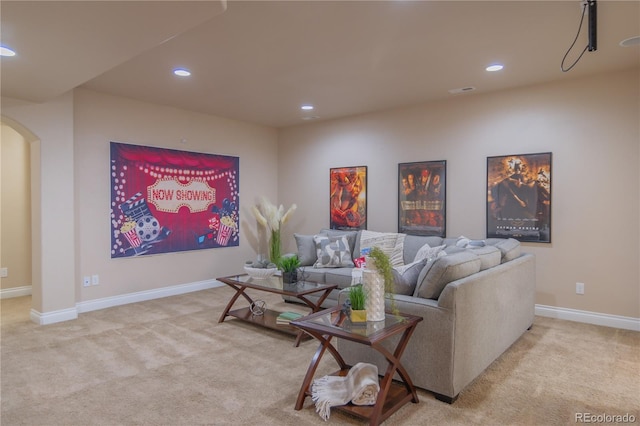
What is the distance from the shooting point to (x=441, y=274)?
262 cm

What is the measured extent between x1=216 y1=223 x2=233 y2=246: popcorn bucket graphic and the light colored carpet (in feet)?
6.64

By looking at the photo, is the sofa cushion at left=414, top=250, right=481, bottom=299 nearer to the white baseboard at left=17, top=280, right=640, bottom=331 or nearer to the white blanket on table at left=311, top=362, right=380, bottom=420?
the white blanket on table at left=311, top=362, right=380, bottom=420

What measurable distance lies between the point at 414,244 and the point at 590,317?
1.97 meters

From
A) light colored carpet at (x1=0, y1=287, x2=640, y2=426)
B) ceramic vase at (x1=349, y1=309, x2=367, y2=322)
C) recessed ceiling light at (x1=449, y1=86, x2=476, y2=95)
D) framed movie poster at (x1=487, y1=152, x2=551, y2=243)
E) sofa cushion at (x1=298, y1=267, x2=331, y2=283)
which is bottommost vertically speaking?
light colored carpet at (x1=0, y1=287, x2=640, y2=426)

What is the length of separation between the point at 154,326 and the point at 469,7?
13.2ft

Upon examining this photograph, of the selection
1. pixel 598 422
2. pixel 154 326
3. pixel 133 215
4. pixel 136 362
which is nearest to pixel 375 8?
pixel 598 422

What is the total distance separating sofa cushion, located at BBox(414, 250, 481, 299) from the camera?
2.62 m

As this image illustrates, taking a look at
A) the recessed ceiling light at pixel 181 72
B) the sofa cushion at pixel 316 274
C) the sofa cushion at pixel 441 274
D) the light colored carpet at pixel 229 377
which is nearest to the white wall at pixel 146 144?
the light colored carpet at pixel 229 377

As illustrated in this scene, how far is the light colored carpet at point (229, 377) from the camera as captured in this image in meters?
2.41

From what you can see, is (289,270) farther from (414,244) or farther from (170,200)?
(170,200)

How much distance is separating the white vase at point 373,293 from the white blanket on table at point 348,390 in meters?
0.37

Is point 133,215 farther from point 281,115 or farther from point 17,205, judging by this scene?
point 281,115

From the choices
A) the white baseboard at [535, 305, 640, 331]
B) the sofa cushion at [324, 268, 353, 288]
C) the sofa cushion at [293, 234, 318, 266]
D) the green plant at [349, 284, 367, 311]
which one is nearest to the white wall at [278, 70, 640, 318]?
the white baseboard at [535, 305, 640, 331]

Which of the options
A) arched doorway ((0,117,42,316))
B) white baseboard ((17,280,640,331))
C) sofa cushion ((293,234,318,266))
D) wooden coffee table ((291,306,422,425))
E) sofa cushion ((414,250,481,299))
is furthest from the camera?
arched doorway ((0,117,42,316))
